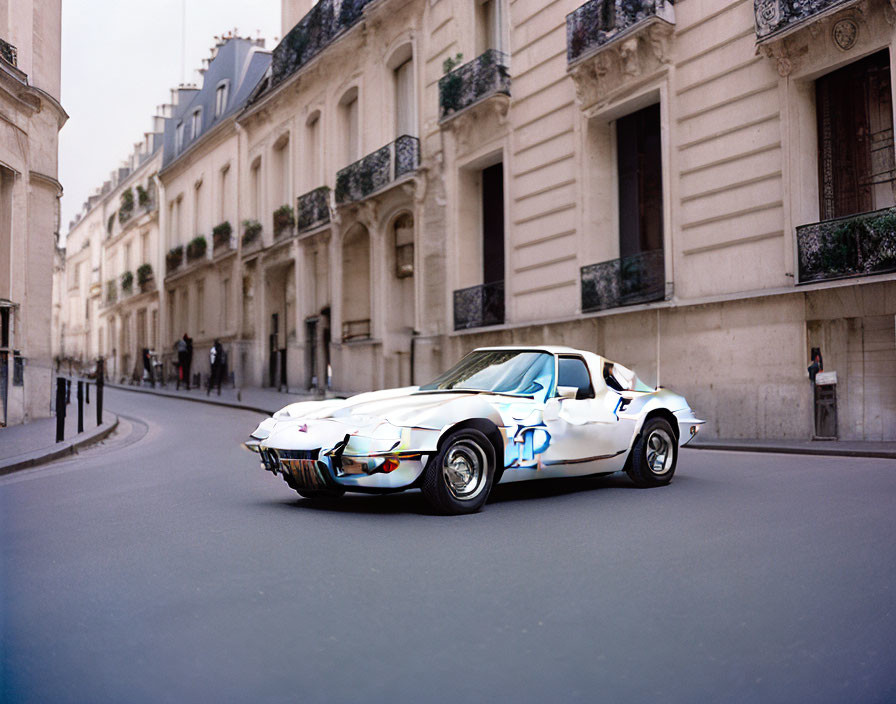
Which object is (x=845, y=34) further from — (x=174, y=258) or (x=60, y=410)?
(x=174, y=258)

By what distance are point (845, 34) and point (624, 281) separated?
580 centimetres

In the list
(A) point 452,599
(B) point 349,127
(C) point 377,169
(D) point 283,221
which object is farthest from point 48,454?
(D) point 283,221

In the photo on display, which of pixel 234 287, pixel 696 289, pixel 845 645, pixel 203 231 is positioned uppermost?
pixel 203 231

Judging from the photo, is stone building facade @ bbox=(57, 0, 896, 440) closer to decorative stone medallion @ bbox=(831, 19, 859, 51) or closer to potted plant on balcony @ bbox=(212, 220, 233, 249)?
decorative stone medallion @ bbox=(831, 19, 859, 51)

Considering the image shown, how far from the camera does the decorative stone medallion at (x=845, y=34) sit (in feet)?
45.8

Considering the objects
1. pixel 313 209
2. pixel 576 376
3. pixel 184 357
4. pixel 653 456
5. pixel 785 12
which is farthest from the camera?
pixel 184 357

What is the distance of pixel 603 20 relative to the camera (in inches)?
704

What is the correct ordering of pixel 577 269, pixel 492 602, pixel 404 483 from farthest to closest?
pixel 577 269 < pixel 404 483 < pixel 492 602

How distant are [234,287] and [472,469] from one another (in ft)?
102

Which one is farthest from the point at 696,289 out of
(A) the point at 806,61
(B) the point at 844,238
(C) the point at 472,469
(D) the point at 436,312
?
(C) the point at 472,469

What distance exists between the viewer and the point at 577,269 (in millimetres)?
19000

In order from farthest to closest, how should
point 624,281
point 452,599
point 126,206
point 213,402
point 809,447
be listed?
point 126,206, point 213,402, point 624,281, point 809,447, point 452,599

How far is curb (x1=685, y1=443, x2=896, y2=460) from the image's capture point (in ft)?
37.9

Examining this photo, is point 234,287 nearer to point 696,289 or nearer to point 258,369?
point 258,369
